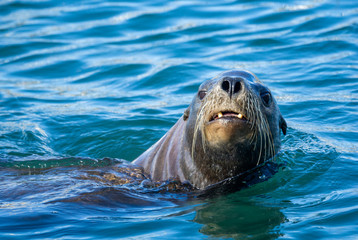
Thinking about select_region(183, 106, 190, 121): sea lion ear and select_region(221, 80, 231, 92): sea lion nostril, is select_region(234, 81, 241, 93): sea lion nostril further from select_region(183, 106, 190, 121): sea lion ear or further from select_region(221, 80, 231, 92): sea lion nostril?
select_region(183, 106, 190, 121): sea lion ear

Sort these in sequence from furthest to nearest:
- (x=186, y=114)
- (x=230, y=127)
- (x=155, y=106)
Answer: (x=155, y=106) → (x=186, y=114) → (x=230, y=127)

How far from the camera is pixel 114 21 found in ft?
47.6

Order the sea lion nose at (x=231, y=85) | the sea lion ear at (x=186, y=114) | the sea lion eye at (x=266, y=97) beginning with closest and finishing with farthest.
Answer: the sea lion nose at (x=231, y=85), the sea lion eye at (x=266, y=97), the sea lion ear at (x=186, y=114)

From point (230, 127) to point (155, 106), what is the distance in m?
4.68

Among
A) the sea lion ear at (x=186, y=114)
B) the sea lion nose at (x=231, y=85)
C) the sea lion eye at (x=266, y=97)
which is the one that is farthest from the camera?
the sea lion ear at (x=186, y=114)

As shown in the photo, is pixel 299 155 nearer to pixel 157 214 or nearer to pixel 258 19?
pixel 157 214

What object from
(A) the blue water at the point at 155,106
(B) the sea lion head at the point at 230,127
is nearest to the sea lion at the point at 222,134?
(B) the sea lion head at the point at 230,127

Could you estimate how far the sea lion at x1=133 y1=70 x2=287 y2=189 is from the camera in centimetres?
493

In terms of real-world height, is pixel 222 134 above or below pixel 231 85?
below

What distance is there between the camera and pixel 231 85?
16.1ft

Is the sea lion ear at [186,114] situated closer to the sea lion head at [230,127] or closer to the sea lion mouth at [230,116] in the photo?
the sea lion head at [230,127]

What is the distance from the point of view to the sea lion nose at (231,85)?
490cm

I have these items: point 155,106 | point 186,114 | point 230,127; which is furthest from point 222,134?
point 155,106

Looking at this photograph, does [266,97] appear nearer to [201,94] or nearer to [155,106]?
[201,94]
